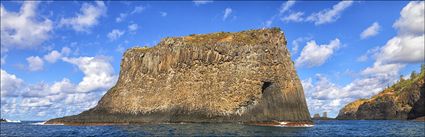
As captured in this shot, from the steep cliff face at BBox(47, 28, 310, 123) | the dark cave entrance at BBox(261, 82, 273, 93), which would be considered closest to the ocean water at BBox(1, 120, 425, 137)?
the steep cliff face at BBox(47, 28, 310, 123)

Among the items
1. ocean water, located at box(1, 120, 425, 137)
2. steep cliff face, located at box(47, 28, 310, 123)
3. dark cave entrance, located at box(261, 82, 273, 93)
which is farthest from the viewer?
dark cave entrance, located at box(261, 82, 273, 93)

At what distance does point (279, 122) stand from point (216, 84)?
63.8 ft

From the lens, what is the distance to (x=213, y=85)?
10056 centimetres

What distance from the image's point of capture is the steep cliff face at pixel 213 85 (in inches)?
3740

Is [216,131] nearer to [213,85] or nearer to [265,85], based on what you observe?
[265,85]

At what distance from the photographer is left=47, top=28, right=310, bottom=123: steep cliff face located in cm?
9500

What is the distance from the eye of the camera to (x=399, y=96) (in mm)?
183250

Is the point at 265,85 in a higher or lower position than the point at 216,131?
higher

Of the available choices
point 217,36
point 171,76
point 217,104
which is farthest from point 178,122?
point 217,36

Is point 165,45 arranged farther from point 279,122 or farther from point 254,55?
point 279,122

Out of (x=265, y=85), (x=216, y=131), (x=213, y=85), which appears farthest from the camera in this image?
(x=213, y=85)

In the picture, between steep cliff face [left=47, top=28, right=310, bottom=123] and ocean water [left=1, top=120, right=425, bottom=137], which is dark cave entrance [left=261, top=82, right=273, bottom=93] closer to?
steep cliff face [left=47, top=28, right=310, bottom=123]

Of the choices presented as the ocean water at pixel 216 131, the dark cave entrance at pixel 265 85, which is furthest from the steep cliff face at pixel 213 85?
the ocean water at pixel 216 131

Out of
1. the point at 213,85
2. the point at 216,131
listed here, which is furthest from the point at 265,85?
the point at 216,131
